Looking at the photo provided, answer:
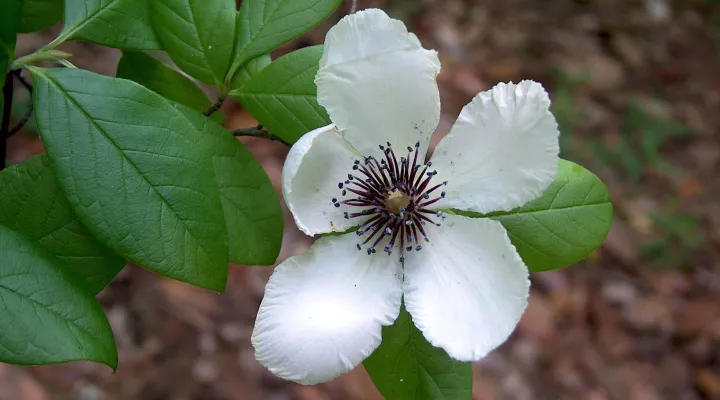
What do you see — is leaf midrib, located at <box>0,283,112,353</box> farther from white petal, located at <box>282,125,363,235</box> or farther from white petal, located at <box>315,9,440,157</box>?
white petal, located at <box>315,9,440,157</box>

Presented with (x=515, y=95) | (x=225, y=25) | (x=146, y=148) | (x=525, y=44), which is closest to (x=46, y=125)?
(x=146, y=148)

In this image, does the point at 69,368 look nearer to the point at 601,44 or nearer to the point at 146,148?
the point at 146,148

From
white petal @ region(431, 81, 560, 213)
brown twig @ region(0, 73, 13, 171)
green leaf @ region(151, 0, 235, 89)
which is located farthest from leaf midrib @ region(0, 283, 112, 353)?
white petal @ region(431, 81, 560, 213)

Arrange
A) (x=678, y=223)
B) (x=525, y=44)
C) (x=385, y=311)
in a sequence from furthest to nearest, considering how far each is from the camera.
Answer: (x=525, y=44)
(x=678, y=223)
(x=385, y=311)

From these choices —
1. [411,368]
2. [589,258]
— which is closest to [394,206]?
[411,368]

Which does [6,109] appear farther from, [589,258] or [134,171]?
[589,258]

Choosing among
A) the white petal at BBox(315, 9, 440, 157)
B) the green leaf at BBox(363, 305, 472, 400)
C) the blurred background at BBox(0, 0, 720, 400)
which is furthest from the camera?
the blurred background at BBox(0, 0, 720, 400)
